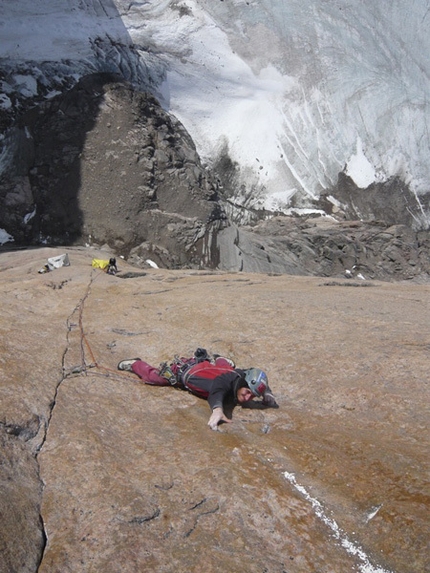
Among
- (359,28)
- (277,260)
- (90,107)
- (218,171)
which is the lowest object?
(277,260)

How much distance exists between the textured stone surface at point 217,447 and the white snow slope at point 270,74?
63.6ft

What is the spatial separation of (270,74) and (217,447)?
28374mm

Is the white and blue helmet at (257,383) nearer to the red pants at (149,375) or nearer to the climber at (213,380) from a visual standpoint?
the climber at (213,380)

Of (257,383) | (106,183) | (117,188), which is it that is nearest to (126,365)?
(257,383)

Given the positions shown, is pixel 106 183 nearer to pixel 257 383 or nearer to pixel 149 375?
pixel 149 375

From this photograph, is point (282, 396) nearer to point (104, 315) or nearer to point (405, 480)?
point (405, 480)

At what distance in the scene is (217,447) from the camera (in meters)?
4.00

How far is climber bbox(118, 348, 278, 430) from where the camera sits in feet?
15.6

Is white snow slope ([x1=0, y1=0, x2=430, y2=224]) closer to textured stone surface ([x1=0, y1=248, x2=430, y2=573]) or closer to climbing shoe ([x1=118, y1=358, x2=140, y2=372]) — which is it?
Answer: textured stone surface ([x1=0, y1=248, x2=430, y2=573])

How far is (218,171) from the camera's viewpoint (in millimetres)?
25703

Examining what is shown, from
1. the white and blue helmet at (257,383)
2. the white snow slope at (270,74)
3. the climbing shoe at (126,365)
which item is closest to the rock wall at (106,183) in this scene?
the white snow slope at (270,74)

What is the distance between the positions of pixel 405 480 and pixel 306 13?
33.3 m

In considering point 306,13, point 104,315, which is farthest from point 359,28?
point 104,315

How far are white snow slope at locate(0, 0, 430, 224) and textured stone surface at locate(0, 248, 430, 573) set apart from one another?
63.6ft
